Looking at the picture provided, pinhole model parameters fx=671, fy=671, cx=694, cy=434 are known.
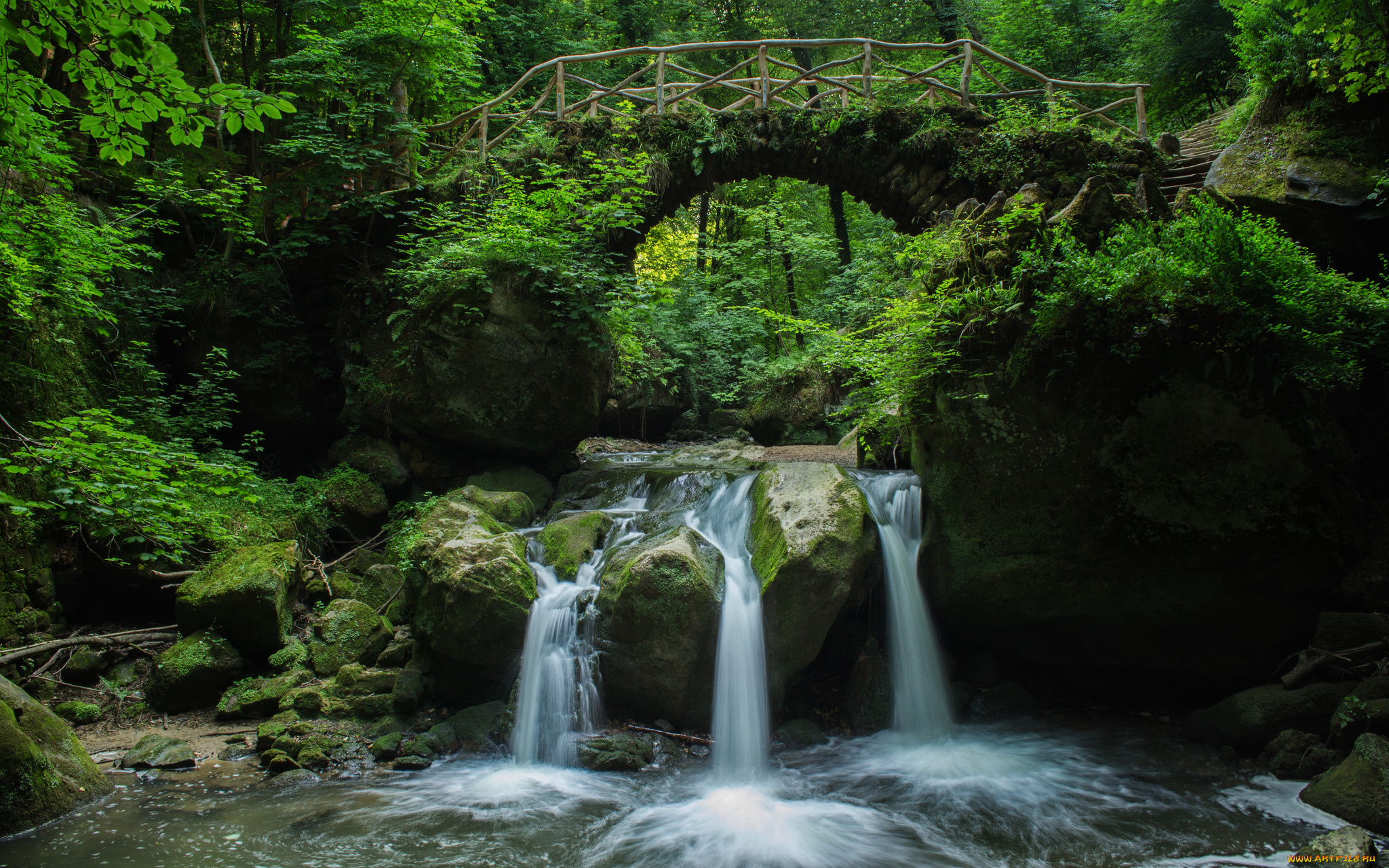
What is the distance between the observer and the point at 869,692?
246 inches

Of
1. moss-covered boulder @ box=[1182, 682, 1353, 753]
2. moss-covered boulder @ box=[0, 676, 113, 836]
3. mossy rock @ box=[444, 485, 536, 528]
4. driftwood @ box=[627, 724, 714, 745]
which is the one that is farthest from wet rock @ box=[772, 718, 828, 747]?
moss-covered boulder @ box=[0, 676, 113, 836]

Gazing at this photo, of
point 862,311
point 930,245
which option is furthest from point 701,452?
point 930,245

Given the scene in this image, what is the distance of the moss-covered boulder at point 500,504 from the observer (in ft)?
25.9

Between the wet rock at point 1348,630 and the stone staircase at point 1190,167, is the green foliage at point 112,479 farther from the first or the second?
the stone staircase at point 1190,167

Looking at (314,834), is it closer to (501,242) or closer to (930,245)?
(501,242)

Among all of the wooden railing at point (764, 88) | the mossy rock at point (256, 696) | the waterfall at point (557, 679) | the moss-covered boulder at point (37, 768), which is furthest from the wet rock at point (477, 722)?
the wooden railing at point (764, 88)

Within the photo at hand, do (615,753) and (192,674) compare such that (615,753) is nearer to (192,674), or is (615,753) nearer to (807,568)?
(807,568)

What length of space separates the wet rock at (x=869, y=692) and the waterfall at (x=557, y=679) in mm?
2337

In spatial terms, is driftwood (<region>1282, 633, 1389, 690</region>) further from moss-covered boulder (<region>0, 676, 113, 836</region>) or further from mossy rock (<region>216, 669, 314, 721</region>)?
moss-covered boulder (<region>0, 676, 113, 836</region>)

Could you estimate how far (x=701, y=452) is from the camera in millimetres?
12633

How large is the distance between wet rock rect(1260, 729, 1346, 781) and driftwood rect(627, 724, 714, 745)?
4.21m

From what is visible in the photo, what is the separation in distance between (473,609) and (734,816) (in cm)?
279

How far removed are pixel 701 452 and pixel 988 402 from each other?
7084 mm

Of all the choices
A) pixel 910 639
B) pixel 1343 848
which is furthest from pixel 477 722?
pixel 1343 848
